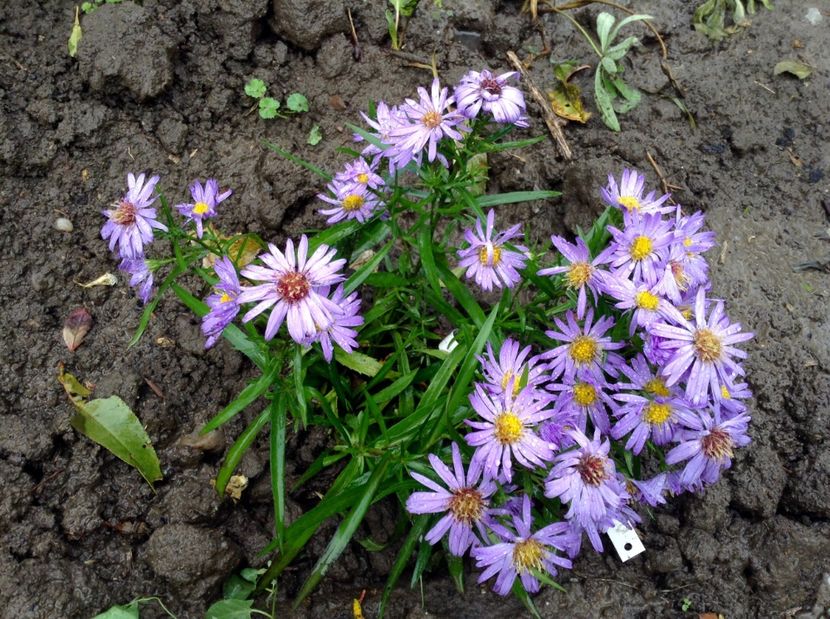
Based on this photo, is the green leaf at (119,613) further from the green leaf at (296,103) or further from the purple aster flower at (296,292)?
the green leaf at (296,103)

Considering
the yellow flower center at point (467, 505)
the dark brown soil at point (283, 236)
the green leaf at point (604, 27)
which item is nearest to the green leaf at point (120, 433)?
the dark brown soil at point (283, 236)

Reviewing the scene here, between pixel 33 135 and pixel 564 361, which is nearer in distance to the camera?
pixel 564 361

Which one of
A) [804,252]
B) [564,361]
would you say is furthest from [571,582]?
[804,252]

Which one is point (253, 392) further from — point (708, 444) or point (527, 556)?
point (708, 444)

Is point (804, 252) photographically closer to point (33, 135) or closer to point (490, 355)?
point (490, 355)

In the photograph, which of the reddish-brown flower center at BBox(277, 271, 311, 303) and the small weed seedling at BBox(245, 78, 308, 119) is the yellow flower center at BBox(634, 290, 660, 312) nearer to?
the reddish-brown flower center at BBox(277, 271, 311, 303)

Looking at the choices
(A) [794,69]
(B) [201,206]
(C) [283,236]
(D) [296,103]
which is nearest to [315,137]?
(D) [296,103]
